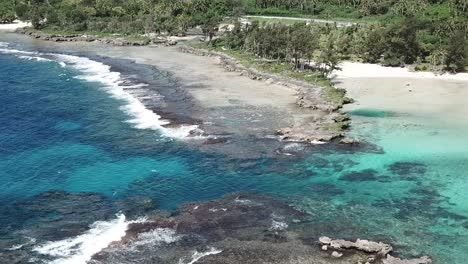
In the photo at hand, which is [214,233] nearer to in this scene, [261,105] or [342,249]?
[342,249]

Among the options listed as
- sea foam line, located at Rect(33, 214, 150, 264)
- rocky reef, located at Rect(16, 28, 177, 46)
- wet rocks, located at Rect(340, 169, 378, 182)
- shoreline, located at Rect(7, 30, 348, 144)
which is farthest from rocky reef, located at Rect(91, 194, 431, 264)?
rocky reef, located at Rect(16, 28, 177, 46)

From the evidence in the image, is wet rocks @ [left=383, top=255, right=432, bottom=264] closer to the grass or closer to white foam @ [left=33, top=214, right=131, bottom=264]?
white foam @ [left=33, top=214, right=131, bottom=264]

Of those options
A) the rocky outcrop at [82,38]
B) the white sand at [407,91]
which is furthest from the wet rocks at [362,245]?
the rocky outcrop at [82,38]

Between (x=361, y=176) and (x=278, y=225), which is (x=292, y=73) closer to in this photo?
(x=361, y=176)

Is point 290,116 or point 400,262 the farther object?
point 290,116

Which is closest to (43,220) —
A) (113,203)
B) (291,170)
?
(113,203)

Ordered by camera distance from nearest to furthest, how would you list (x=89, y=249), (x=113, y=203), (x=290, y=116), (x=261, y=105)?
(x=89, y=249) → (x=113, y=203) → (x=290, y=116) → (x=261, y=105)

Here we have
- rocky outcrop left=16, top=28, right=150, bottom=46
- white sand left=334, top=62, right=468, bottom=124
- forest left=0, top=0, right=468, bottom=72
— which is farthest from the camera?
rocky outcrop left=16, top=28, right=150, bottom=46

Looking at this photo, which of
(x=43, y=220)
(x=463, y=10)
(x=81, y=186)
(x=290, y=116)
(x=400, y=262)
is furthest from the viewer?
(x=463, y=10)
